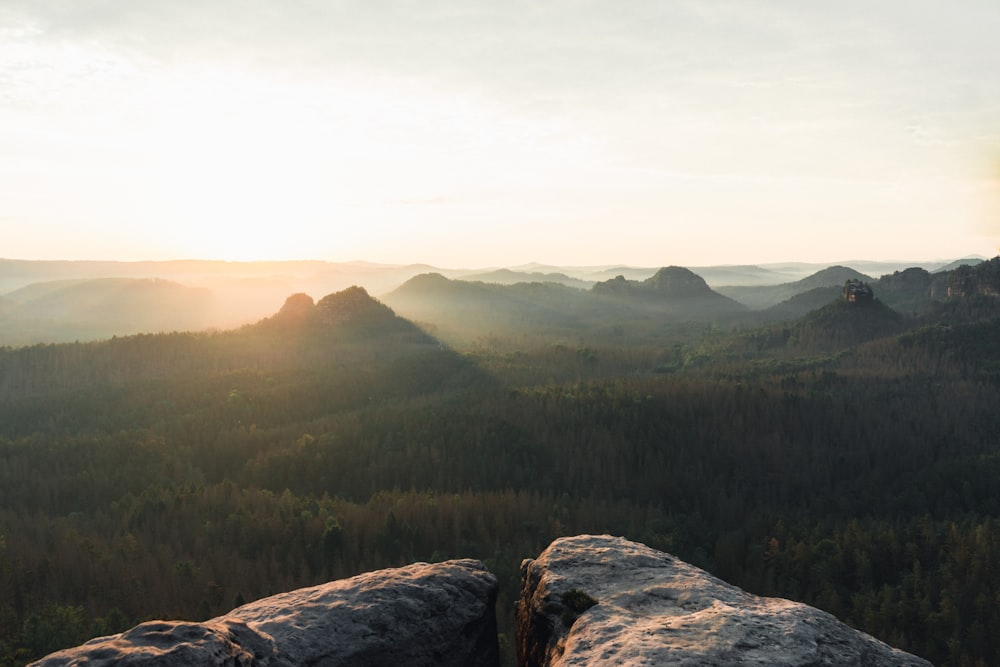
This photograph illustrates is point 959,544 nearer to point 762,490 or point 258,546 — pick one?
point 762,490

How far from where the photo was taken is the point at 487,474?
4184cm

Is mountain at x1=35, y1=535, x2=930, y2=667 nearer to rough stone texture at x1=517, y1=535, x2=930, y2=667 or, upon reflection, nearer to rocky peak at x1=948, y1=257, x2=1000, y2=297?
rough stone texture at x1=517, y1=535, x2=930, y2=667

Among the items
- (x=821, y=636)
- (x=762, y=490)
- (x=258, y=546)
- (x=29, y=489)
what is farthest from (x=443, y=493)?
(x=821, y=636)

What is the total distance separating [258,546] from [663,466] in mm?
29226

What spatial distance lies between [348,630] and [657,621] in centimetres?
657

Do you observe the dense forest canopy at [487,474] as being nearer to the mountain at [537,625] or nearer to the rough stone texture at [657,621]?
the mountain at [537,625]

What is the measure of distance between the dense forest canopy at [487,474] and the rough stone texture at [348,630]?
929 centimetres

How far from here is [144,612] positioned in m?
22.2

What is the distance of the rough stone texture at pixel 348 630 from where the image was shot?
28.9 ft

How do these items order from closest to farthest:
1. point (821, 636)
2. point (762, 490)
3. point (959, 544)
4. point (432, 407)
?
point (821, 636) → point (959, 544) → point (762, 490) → point (432, 407)

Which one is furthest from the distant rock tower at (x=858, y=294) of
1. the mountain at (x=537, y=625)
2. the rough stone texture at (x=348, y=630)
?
the rough stone texture at (x=348, y=630)

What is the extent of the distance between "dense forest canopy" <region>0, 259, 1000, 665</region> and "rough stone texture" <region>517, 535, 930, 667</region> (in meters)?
9.99

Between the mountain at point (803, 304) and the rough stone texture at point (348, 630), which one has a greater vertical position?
the mountain at point (803, 304)

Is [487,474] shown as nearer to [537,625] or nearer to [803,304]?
[537,625]
